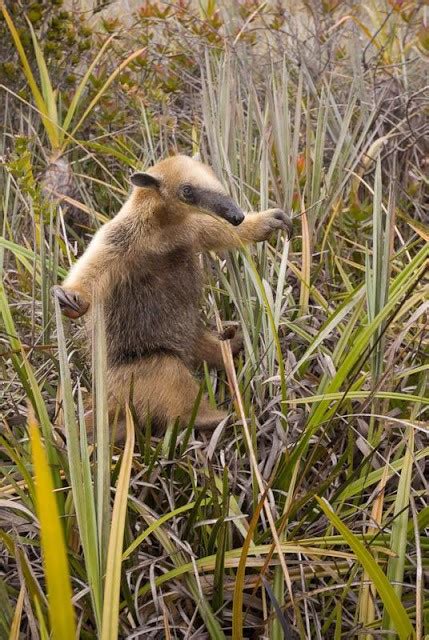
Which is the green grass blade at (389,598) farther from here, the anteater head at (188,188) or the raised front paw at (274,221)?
the raised front paw at (274,221)

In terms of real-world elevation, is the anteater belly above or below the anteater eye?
below

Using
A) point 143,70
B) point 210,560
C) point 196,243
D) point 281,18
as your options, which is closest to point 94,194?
point 143,70

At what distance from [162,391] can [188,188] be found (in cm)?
63

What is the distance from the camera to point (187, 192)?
2.26 metres

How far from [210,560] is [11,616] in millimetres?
474

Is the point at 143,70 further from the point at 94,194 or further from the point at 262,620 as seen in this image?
the point at 262,620

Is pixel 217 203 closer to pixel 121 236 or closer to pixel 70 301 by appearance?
pixel 121 236

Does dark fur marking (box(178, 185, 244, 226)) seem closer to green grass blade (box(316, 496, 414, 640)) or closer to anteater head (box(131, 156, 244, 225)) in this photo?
anteater head (box(131, 156, 244, 225))

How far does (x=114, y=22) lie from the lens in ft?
14.0

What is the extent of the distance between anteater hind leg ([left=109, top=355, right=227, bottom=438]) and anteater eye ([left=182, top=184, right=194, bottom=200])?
0.51m

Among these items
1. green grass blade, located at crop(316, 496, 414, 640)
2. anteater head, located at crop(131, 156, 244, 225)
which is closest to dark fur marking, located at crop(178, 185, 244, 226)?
anteater head, located at crop(131, 156, 244, 225)

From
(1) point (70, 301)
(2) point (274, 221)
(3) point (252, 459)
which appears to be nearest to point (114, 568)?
(3) point (252, 459)

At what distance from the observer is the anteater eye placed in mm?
2248

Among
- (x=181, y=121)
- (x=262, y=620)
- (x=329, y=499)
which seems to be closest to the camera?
(x=262, y=620)
